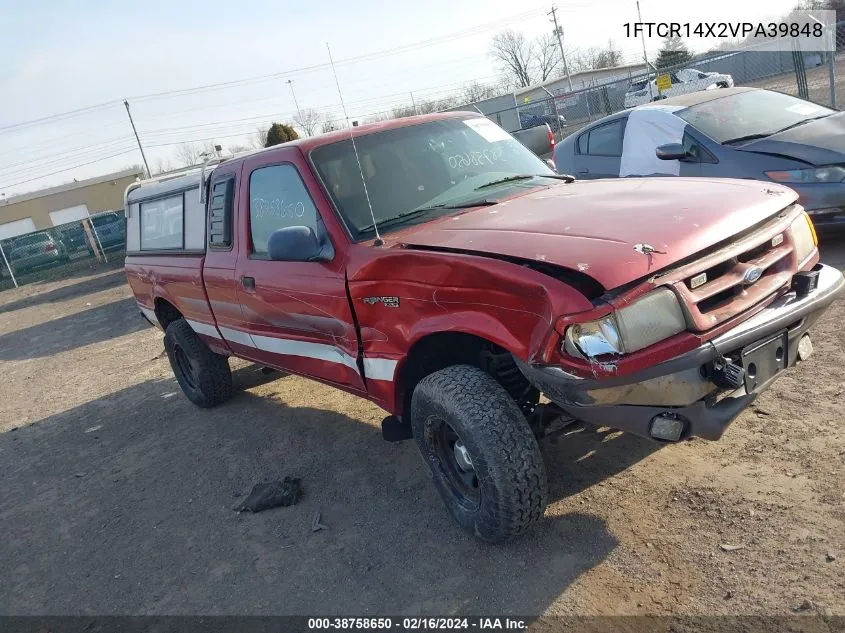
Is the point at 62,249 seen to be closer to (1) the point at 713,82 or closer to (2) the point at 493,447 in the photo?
(1) the point at 713,82

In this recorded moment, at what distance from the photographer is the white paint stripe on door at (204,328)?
18.3 ft

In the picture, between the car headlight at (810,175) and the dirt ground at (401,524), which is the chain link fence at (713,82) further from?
the dirt ground at (401,524)

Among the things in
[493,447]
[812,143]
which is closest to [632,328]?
[493,447]

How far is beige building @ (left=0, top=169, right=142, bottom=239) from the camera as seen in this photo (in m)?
53.5

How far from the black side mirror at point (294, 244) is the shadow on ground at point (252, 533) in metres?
1.50

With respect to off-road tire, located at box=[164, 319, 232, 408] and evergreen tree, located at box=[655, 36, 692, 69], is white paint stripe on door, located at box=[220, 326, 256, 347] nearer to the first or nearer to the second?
off-road tire, located at box=[164, 319, 232, 408]

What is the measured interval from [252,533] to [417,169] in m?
2.34

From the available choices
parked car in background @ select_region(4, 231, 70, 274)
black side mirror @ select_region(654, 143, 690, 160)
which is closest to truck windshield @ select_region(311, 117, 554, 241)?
black side mirror @ select_region(654, 143, 690, 160)

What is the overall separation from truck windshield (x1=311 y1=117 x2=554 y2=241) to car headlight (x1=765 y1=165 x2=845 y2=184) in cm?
296

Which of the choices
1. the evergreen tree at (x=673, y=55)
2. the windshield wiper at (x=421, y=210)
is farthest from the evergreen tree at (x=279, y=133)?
the evergreen tree at (x=673, y=55)

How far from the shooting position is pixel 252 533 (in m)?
4.00

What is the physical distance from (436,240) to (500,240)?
38cm

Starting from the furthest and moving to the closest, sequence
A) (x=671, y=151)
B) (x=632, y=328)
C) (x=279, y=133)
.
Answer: (x=279, y=133)
(x=671, y=151)
(x=632, y=328)

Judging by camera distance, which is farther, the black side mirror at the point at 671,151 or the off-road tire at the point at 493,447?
the black side mirror at the point at 671,151
